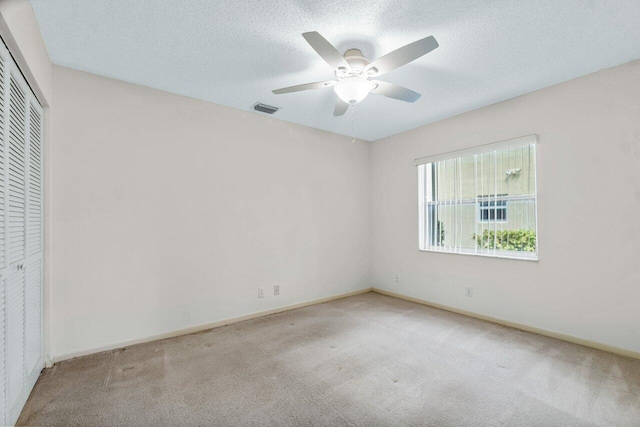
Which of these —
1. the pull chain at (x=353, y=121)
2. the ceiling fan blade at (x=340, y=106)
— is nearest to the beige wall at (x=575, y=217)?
the pull chain at (x=353, y=121)

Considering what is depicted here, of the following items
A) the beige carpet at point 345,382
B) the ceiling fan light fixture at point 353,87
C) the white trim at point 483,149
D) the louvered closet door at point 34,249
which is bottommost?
the beige carpet at point 345,382

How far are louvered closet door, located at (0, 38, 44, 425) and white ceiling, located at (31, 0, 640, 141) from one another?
60cm

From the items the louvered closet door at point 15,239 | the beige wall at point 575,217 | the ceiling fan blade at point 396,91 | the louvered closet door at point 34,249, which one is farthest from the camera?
the beige wall at point 575,217

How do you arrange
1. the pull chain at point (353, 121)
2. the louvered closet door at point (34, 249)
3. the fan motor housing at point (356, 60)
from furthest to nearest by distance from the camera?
the pull chain at point (353, 121), the fan motor housing at point (356, 60), the louvered closet door at point (34, 249)

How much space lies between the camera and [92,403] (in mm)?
1896

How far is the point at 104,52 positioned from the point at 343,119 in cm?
252

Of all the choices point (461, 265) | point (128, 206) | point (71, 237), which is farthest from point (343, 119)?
point (71, 237)

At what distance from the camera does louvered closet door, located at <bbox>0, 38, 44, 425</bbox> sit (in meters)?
1.58

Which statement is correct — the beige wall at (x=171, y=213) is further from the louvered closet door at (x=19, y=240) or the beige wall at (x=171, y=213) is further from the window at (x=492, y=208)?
the window at (x=492, y=208)

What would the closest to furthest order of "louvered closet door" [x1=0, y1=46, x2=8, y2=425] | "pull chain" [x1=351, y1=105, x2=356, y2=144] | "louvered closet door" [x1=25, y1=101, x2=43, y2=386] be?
"louvered closet door" [x1=0, y1=46, x2=8, y2=425] < "louvered closet door" [x1=25, y1=101, x2=43, y2=386] < "pull chain" [x1=351, y1=105, x2=356, y2=144]

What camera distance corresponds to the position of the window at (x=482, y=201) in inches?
123

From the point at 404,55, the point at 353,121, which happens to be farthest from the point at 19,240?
the point at 353,121

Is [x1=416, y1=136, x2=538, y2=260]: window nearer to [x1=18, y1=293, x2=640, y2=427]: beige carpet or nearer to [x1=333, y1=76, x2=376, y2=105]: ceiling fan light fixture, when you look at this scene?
[x1=18, y1=293, x2=640, y2=427]: beige carpet

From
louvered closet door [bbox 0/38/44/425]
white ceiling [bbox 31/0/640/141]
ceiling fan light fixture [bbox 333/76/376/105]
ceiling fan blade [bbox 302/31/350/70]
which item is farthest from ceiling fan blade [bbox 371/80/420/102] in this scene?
louvered closet door [bbox 0/38/44/425]
